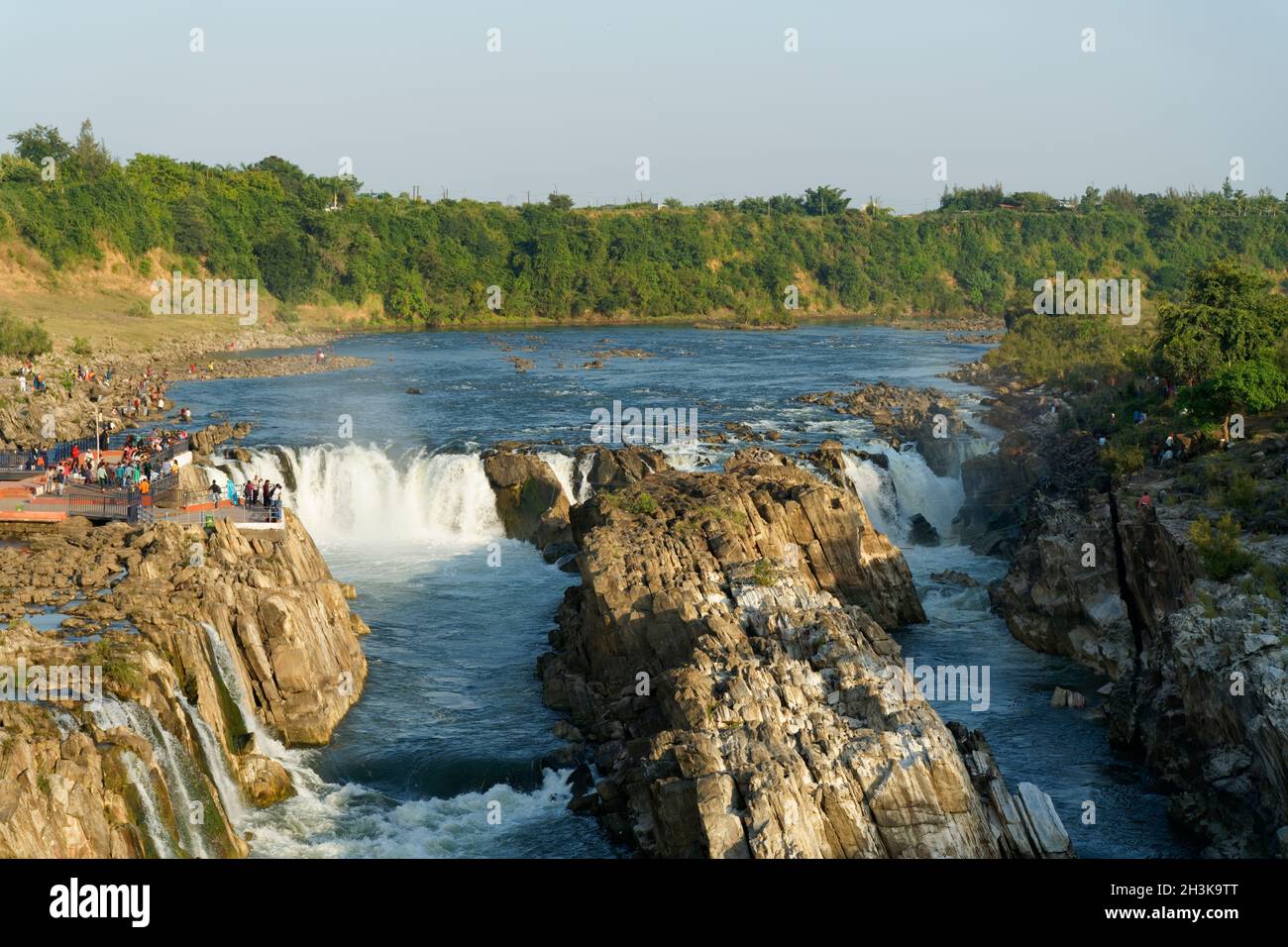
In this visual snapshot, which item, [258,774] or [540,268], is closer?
[258,774]

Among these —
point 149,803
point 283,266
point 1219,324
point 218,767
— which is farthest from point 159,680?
point 283,266

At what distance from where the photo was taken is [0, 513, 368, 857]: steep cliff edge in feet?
60.4

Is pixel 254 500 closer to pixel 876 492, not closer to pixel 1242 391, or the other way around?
pixel 876 492

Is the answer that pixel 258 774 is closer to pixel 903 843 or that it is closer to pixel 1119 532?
pixel 903 843

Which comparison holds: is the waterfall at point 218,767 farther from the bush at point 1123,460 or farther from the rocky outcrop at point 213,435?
the bush at point 1123,460

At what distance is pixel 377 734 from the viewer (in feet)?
89.0

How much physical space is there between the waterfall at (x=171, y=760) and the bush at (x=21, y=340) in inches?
2014

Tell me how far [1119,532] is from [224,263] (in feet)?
292

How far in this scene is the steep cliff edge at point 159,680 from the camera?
18406 millimetres

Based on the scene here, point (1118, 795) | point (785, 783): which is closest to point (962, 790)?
point (785, 783)

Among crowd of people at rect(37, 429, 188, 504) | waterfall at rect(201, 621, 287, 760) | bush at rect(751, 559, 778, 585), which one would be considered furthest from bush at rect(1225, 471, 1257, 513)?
crowd of people at rect(37, 429, 188, 504)

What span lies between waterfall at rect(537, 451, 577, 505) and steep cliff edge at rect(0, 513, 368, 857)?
14001 mm

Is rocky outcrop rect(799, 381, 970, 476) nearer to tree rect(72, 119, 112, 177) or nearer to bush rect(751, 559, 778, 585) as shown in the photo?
bush rect(751, 559, 778, 585)

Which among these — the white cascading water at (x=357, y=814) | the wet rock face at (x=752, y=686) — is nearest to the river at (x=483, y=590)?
the white cascading water at (x=357, y=814)
